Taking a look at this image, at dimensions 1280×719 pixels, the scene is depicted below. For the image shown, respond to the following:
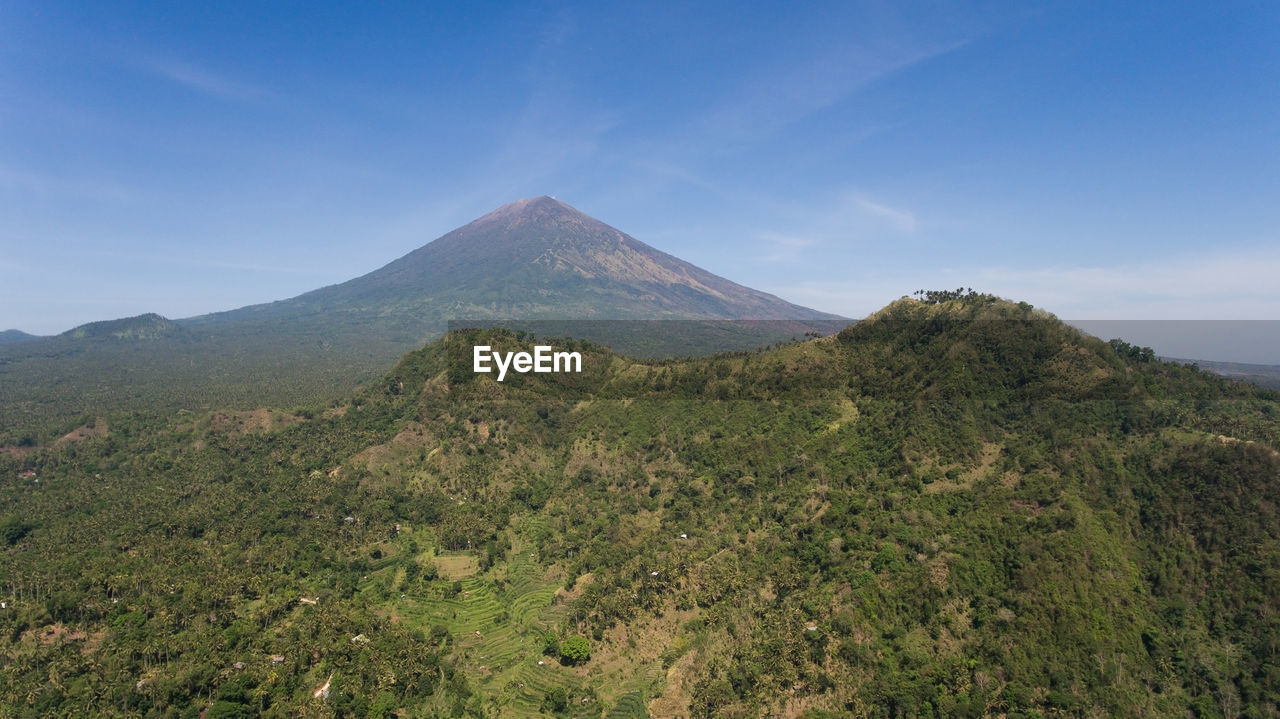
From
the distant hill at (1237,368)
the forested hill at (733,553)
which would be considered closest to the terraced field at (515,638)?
the forested hill at (733,553)

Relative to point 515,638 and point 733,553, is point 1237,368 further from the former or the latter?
point 515,638

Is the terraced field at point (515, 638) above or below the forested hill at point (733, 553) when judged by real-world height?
below

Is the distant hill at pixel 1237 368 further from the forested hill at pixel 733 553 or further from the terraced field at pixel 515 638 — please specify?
the terraced field at pixel 515 638

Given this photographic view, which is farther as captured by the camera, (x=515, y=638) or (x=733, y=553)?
(x=733, y=553)

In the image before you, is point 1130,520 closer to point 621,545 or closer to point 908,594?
point 908,594

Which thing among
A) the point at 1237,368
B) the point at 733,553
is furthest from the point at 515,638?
the point at 1237,368

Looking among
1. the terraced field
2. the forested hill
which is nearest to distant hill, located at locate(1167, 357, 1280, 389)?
the forested hill
